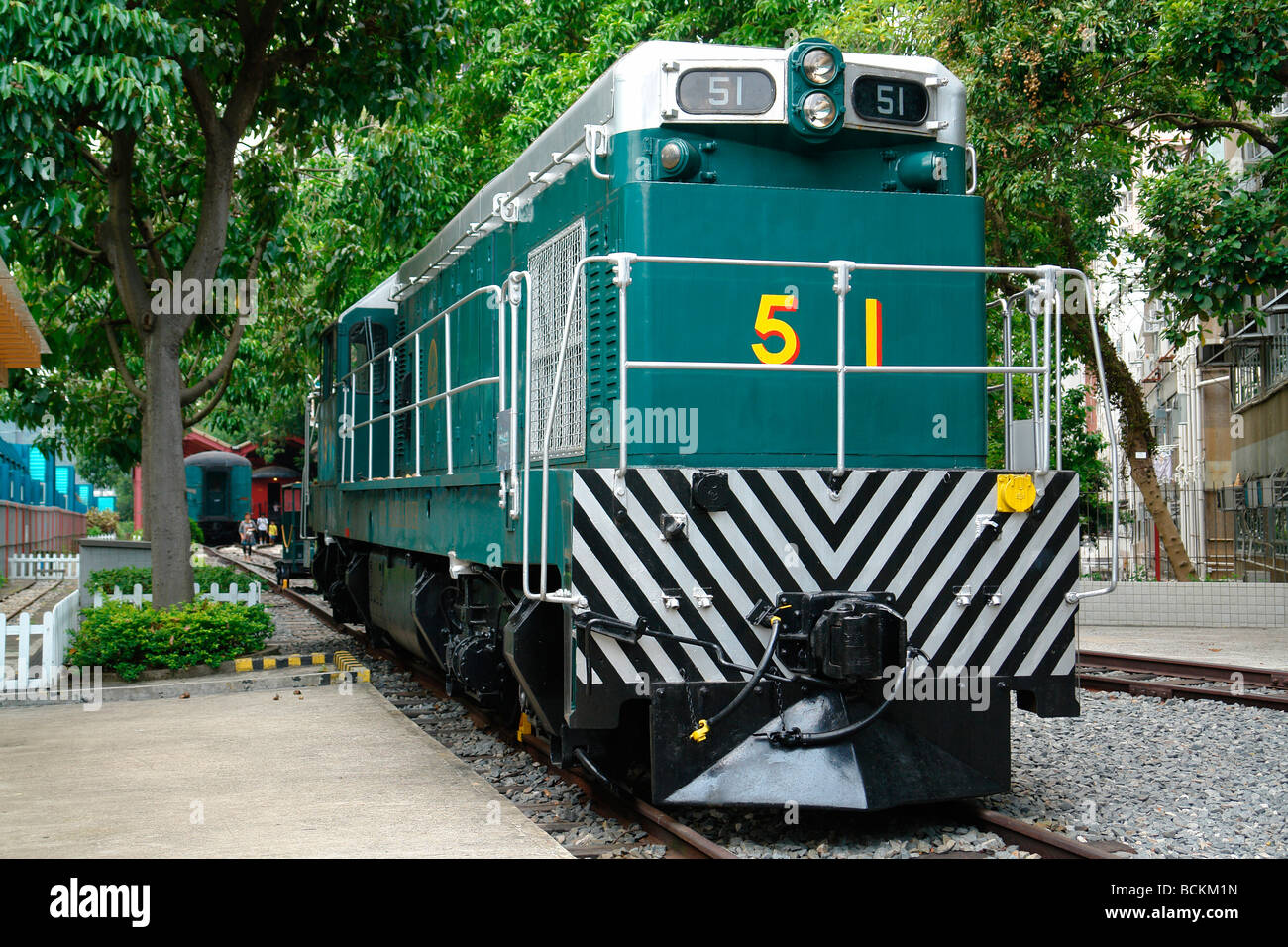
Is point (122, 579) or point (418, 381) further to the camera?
point (122, 579)

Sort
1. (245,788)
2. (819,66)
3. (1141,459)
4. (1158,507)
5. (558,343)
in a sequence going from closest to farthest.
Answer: (819,66), (245,788), (558,343), (1158,507), (1141,459)

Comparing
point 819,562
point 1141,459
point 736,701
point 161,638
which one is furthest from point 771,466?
point 1141,459

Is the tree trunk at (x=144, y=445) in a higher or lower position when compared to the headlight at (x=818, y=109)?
lower

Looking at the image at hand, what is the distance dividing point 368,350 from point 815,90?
598 centimetres

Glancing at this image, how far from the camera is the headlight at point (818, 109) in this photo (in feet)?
18.6

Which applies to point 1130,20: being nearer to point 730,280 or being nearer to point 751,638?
point 730,280

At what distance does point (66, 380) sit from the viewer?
15516 millimetres

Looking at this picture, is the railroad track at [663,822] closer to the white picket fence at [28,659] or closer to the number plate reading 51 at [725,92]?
the number plate reading 51 at [725,92]

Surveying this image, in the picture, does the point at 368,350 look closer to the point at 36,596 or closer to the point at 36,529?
the point at 36,596

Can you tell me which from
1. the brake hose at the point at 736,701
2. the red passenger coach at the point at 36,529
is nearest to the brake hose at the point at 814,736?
the brake hose at the point at 736,701

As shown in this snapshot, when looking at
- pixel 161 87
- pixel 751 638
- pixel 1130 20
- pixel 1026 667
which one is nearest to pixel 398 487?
pixel 161 87

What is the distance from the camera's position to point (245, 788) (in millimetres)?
6227

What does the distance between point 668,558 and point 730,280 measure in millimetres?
1387

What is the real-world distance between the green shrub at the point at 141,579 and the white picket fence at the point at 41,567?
1074 centimetres
